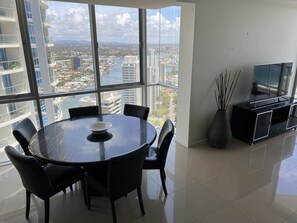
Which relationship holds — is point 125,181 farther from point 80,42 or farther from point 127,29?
point 127,29

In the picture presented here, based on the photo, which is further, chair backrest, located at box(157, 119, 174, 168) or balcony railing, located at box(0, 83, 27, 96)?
balcony railing, located at box(0, 83, 27, 96)

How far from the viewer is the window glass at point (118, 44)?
3928mm

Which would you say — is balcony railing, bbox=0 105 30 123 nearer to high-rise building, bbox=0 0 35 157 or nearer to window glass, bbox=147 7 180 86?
high-rise building, bbox=0 0 35 157

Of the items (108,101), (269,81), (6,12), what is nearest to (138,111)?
(108,101)

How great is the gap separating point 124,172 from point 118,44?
2.94 metres

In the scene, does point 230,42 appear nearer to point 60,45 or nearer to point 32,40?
point 60,45

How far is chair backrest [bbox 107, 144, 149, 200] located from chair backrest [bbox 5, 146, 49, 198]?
60 cm

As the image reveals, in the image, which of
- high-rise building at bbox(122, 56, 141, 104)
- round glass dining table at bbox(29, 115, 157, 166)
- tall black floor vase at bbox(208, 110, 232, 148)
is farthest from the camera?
high-rise building at bbox(122, 56, 141, 104)

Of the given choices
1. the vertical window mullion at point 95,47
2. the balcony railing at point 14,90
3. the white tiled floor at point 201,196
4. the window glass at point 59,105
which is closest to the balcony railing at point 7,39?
the balcony railing at point 14,90

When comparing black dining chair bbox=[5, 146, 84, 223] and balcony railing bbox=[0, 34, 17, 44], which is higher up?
balcony railing bbox=[0, 34, 17, 44]

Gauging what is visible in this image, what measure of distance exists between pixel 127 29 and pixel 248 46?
2.28 metres

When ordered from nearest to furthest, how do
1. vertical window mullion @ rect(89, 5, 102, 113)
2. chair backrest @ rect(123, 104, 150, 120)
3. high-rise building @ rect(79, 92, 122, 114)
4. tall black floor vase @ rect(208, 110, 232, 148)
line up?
chair backrest @ rect(123, 104, 150, 120)
tall black floor vase @ rect(208, 110, 232, 148)
vertical window mullion @ rect(89, 5, 102, 113)
high-rise building @ rect(79, 92, 122, 114)

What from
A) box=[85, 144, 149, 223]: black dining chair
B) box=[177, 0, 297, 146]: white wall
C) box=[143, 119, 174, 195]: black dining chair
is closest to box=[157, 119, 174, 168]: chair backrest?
box=[143, 119, 174, 195]: black dining chair

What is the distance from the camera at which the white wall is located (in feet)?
11.0
